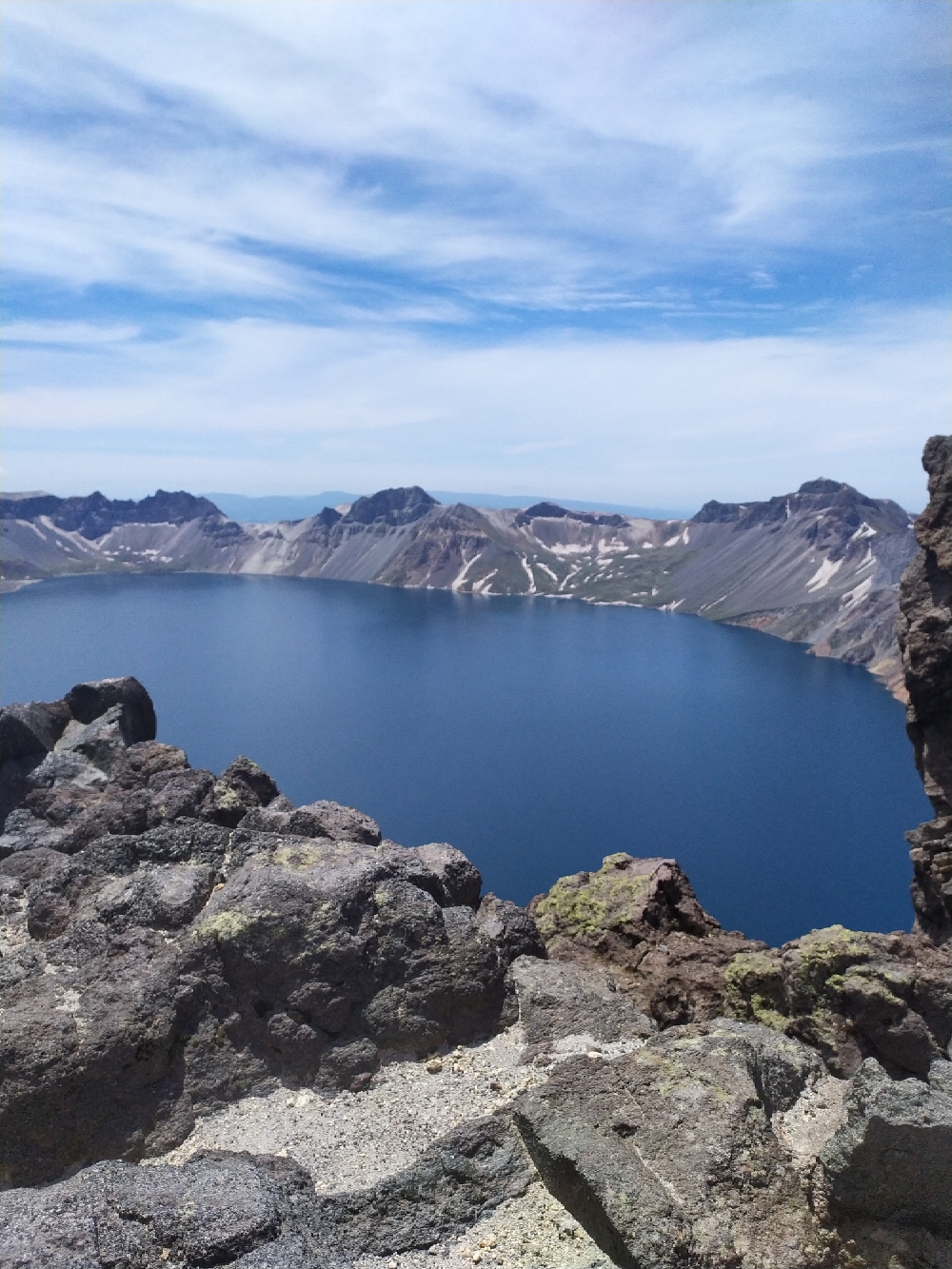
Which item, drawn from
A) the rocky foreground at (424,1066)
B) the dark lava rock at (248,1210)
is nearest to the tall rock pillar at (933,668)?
the rocky foreground at (424,1066)

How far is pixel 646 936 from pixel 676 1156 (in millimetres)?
11222

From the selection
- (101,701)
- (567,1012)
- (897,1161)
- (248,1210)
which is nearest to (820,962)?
(567,1012)

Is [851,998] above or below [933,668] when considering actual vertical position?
below

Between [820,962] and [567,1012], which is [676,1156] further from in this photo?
[820,962]

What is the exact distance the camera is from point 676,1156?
38.4ft

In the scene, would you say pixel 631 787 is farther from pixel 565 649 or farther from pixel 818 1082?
pixel 565 649

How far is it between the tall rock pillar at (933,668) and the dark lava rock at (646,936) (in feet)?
35.0

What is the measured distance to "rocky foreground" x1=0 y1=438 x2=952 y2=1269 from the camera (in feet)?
36.8

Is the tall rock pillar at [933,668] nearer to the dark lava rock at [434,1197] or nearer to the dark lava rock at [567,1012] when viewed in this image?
the dark lava rock at [567,1012]

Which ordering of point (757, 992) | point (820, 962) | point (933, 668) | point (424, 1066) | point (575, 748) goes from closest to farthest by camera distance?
point (424, 1066) → point (820, 962) → point (757, 992) → point (933, 668) → point (575, 748)

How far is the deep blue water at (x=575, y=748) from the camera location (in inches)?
2766

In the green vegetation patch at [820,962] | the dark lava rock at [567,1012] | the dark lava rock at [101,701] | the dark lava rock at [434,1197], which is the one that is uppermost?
the dark lava rock at [101,701]

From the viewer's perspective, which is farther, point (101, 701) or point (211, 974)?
point (101, 701)

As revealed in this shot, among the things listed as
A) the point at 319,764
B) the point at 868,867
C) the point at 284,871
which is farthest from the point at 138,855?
the point at 319,764
